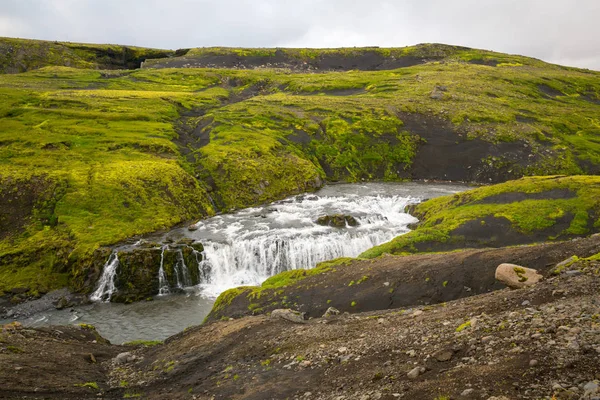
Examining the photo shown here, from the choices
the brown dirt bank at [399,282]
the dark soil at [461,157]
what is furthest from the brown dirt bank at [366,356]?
the dark soil at [461,157]

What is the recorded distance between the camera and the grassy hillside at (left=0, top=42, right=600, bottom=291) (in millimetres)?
47062

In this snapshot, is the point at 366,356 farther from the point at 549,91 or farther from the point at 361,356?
the point at 549,91

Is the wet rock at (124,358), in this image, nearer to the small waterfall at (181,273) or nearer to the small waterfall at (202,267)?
the small waterfall at (181,273)

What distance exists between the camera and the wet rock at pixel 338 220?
46719 millimetres

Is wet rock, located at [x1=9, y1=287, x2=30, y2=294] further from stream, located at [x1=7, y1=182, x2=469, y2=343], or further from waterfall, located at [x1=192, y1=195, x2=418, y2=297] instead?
waterfall, located at [x1=192, y1=195, x2=418, y2=297]

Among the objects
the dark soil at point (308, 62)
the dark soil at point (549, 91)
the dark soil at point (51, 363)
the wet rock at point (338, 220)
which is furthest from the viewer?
the dark soil at point (308, 62)

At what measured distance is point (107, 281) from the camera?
127 feet

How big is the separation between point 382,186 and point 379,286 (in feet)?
162

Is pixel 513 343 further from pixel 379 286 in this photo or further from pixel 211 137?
pixel 211 137

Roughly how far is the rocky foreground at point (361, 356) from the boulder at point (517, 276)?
16 cm

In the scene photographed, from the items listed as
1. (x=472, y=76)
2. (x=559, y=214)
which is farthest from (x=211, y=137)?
(x=472, y=76)

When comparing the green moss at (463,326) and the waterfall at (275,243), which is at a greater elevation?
the green moss at (463,326)

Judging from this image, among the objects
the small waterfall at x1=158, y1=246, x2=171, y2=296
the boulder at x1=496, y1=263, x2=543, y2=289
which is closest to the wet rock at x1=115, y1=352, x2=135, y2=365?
the boulder at x1=496, y1=263, x2=543, y2=289

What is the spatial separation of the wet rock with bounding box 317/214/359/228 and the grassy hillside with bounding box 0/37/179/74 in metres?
154
